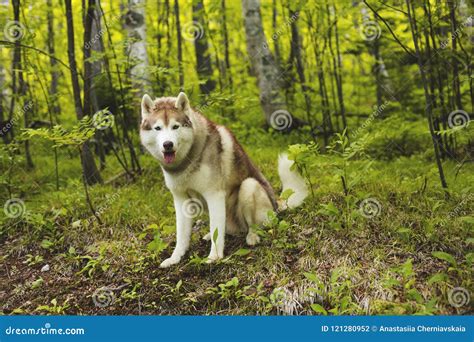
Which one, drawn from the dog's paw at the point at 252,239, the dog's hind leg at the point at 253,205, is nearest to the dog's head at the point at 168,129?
the dog's hind leg at the point at 253,205

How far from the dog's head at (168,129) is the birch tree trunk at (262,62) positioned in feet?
14.8

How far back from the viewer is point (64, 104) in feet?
43.3

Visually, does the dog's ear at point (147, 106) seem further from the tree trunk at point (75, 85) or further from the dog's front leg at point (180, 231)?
the tree trunk at point (75, 85)

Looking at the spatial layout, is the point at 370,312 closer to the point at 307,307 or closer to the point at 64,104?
the point at 307,307

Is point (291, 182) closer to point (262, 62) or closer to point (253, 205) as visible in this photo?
point (253, 205)

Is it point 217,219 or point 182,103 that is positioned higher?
point 182,103

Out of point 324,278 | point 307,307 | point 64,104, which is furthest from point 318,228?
point 64,104

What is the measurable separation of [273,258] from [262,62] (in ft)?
17.7

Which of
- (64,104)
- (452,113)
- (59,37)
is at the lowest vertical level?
(452,113)

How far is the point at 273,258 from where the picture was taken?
14.3ft

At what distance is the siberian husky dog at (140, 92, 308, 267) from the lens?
415cm

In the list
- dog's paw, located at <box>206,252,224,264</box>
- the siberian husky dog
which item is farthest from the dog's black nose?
dog's paw, located at <box>206,252,224,264</box>

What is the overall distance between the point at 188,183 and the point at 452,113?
3.95 meters

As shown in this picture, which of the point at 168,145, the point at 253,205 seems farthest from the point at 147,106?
the point at 253,205
